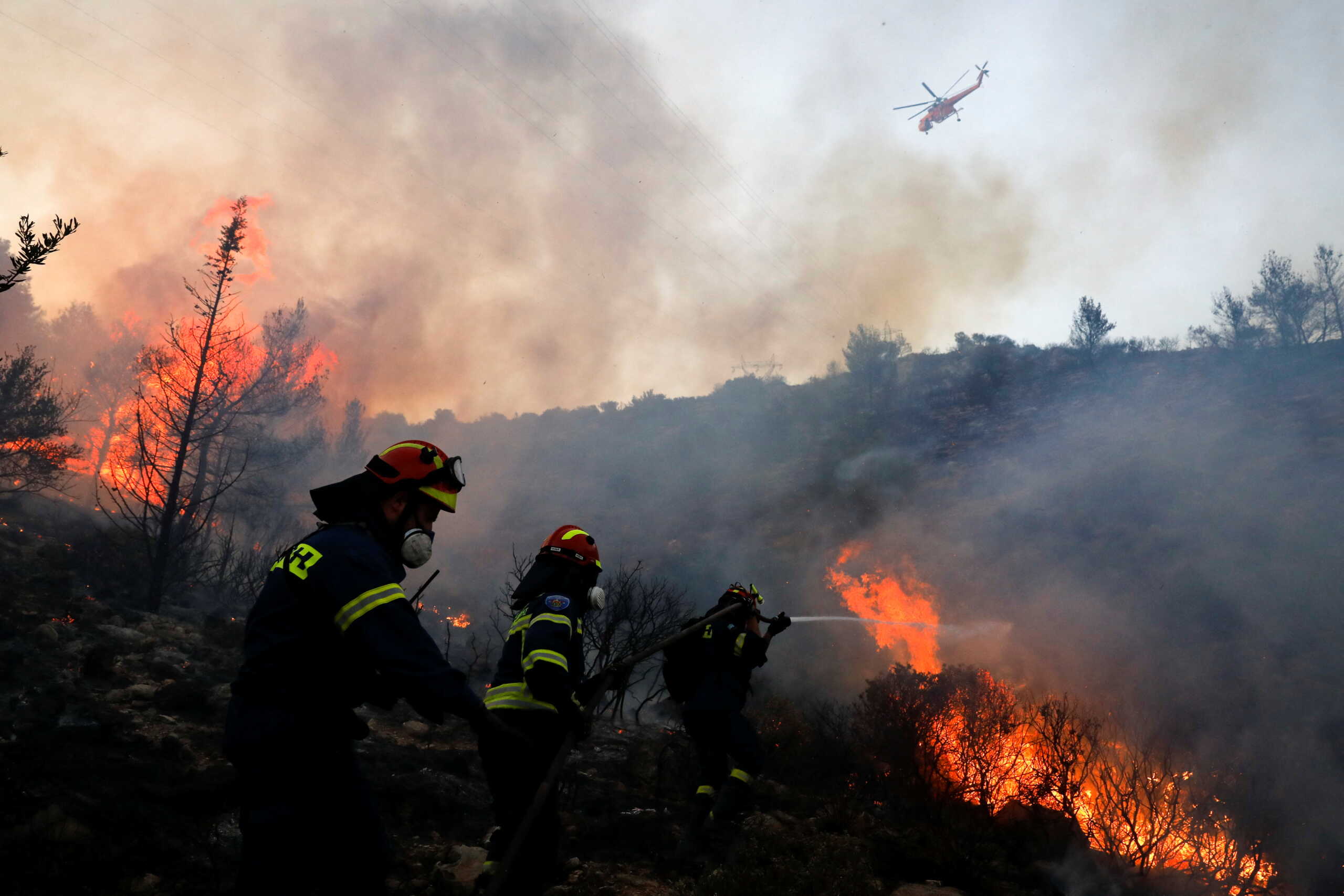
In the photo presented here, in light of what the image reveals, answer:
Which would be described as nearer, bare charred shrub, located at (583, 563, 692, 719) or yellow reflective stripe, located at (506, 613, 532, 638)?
yellow reflective stripe, located at (506, 613, 532, 638)

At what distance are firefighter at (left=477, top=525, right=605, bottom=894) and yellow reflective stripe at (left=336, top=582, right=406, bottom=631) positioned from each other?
4.71 feet

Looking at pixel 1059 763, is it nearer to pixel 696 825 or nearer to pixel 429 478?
pixel 696 825

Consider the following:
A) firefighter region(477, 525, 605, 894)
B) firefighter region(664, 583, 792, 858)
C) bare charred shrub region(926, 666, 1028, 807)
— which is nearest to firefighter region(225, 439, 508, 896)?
firefighter region(477, 525, 605, 894)

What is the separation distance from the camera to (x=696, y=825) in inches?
218

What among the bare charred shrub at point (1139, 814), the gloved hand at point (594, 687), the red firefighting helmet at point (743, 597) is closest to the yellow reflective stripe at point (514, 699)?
the gloved hand at point (594, 687)

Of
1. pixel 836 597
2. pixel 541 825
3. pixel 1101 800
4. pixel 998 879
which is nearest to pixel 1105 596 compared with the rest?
pixel 836 597

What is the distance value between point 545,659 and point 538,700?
0.95 feet

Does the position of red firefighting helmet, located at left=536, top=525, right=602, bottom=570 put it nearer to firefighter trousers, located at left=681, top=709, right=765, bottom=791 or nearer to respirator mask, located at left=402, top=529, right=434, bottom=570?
respirator mask, located at left=402, top=529, right=434, bottom=570

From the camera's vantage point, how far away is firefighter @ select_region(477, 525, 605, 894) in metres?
3.47

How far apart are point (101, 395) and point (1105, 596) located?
45011mm

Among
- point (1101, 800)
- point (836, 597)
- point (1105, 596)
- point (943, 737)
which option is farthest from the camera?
point (836, 597)

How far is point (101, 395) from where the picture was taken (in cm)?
3562

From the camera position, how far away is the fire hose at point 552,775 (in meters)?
2.78

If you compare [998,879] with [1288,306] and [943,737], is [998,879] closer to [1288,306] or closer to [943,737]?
[943,737]
